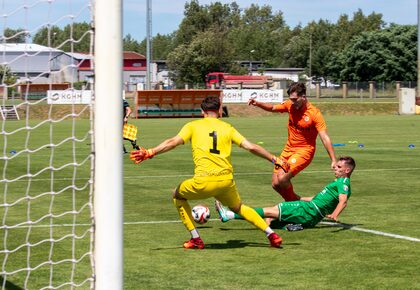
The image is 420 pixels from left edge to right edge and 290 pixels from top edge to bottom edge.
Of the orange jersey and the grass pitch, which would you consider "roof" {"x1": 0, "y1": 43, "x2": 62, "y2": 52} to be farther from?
the orange jersey

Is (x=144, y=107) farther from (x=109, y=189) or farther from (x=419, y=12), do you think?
(x=109, y=189)

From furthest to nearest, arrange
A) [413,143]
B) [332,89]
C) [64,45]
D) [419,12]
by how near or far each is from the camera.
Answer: [332,89], [419,12], [413,143], [64,45]

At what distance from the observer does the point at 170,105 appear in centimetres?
5578

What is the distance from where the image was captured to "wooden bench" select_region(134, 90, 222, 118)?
182 feet

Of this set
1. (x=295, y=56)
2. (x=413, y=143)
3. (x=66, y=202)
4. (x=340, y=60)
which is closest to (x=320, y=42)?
(x=295, y=56)

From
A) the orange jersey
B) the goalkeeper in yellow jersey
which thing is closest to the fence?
the orange jersey

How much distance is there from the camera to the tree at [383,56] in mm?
113375

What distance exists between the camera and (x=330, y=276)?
914cm

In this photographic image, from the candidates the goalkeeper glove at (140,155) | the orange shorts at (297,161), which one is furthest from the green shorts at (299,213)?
the goalkeeper glove at (140,155)

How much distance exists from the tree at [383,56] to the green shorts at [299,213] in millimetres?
103105

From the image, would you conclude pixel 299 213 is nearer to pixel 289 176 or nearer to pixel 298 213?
pixel 298 213

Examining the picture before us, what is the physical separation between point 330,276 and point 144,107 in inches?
1856

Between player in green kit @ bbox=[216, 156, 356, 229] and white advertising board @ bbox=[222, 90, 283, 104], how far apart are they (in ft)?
161

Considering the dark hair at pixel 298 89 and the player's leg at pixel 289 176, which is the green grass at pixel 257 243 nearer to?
the player's leg at pixel 289 176
